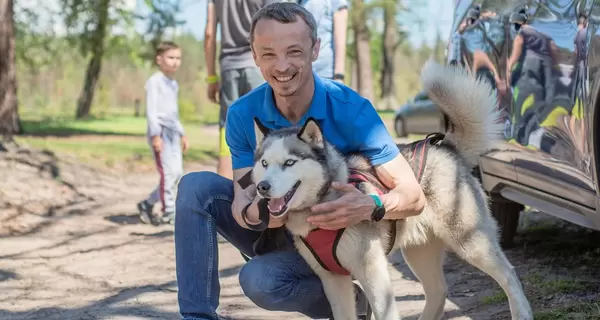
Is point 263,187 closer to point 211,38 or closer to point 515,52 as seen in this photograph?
point 515,52

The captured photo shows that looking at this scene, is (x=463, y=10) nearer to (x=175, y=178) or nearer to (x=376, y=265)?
(x=376, y=265)

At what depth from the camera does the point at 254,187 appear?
3383 mm

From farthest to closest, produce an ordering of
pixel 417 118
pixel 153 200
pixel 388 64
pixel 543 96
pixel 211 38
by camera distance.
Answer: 1. pixel 388 64
2. pixel 417 118
3. pixel 153 200
4. pixel 211 38
5. pixel 543 96

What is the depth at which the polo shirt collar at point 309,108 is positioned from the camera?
10.9 ft

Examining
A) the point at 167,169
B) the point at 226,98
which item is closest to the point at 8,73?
the point at 167,169

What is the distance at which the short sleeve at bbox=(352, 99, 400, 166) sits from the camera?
10.8 feet

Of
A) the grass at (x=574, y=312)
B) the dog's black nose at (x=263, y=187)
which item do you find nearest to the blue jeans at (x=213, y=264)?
the dog's black nose at (x=263, y=187)

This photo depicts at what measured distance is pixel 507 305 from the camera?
415cm

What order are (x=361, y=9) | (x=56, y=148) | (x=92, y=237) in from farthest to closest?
(x=361, y=9) → (x=56, y=148) → (x=92, y=237)

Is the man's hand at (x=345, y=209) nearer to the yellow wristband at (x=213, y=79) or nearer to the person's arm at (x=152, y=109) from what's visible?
the yellow wristband at (x=213, y=79)

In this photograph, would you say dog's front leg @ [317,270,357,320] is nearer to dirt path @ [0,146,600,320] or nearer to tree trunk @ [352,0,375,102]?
dirt path @ [0,146,600,320]

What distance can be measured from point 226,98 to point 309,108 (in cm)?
240

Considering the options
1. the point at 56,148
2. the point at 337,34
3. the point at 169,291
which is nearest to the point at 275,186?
the point at 169,291

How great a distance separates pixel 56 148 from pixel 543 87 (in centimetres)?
841
